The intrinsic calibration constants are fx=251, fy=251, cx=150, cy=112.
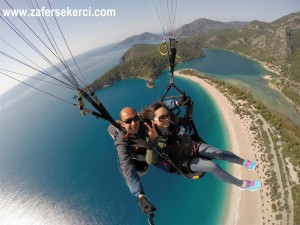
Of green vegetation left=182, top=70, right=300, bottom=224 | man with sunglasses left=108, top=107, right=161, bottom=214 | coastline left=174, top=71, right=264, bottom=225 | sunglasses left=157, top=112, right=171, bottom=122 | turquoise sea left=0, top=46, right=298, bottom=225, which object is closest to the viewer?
man with sunglasses left=108, top=107, right=161, bottom=214

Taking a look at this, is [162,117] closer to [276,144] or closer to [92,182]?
[276,144]

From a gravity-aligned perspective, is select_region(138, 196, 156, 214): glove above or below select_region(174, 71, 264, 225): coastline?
above

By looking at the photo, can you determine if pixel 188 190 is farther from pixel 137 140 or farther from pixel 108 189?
pixel 137 140

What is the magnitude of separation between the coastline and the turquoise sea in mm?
949

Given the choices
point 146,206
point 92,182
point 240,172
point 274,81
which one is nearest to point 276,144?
point 240,172

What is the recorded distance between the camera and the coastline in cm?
2209

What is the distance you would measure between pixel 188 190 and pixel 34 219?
22.9m

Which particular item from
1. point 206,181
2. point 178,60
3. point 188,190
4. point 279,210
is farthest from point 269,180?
point 178,60

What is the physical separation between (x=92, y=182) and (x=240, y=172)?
70.7 ft

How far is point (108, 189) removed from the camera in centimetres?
3456

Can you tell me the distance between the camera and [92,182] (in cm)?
3756

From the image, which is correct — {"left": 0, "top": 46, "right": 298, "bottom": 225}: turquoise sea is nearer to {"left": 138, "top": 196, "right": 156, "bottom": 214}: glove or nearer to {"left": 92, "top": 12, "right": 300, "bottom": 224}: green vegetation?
{"left": 92, "top": 12, "right": 300, "bottom": 224}: green vegetation

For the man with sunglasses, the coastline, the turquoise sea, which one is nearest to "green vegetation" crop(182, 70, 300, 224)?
the coastline

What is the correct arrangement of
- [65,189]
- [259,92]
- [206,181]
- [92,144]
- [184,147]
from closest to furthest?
[184,147] < [206,181] < [65,189] < [92,144] < [259,92]
